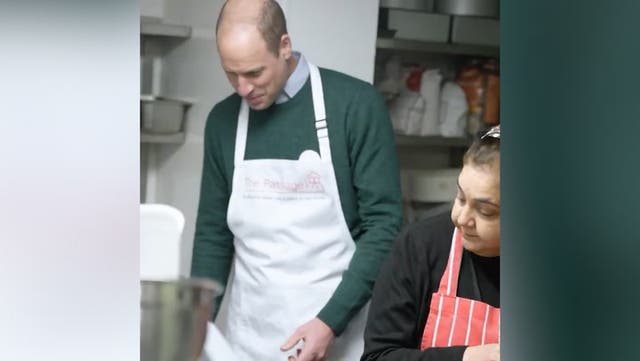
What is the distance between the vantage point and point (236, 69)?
138 centimetres

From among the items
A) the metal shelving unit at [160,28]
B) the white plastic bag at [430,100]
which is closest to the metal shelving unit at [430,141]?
the white plastic bag at [430,100]

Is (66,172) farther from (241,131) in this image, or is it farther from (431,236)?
(431,236)

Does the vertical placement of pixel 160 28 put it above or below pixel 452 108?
above

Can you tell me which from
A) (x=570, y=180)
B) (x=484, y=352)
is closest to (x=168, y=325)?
(x=484, y=352)

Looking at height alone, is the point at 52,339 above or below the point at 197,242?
below

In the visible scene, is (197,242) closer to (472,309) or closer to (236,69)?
(236,69)

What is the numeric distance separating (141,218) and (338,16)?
40 cm

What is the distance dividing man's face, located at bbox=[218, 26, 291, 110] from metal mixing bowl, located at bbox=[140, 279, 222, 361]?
291 mm

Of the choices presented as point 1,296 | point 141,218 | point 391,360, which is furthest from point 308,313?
point 1,296

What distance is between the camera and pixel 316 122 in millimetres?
1399

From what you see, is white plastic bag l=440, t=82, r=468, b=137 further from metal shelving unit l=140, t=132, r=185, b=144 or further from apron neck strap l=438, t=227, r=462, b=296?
metal shelving unit l=140, t=132, r=185, b=144

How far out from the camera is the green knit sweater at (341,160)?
55.1 inches

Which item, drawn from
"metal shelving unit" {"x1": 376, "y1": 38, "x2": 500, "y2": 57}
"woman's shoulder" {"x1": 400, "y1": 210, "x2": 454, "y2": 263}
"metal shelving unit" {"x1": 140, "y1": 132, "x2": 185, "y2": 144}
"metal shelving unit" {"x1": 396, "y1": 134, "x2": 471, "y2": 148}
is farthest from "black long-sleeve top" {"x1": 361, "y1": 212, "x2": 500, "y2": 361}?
"metal shelving unit" {"x1": 140, "y1": 132, "x2": 185, "y2": 144}

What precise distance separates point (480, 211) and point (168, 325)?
18.4 inches
